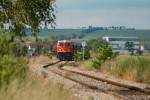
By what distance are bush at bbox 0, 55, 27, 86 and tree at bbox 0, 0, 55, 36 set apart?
436 cm

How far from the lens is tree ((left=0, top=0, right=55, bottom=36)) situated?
21.6 meters

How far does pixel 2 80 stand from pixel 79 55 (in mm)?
50207

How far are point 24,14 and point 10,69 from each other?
6.06 metres

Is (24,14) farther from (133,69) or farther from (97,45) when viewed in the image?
(97,45)

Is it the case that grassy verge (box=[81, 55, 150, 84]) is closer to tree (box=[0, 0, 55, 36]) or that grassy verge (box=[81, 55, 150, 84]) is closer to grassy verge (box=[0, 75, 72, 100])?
tree (box=[0, 0, 55, 36])

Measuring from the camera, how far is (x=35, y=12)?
2234cm

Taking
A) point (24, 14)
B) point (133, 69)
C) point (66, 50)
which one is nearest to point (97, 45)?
point (66, 50)

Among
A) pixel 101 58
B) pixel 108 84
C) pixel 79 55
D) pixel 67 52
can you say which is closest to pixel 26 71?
pixel 108 84

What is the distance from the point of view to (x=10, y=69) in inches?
637

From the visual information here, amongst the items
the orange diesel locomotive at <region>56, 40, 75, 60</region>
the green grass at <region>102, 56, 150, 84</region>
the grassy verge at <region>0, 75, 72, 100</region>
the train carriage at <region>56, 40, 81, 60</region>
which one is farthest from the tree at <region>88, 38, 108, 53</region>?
the grassy verge at <region>0, 75, 72, 100</region>

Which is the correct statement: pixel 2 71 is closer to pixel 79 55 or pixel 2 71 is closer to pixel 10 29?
pixel 10 29

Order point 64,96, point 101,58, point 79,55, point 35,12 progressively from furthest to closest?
point 79,55 → point 101,58 → point 35,12 → point 64,96

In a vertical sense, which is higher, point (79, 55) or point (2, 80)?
point (2, 80)

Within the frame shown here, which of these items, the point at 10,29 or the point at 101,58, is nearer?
the point at 10,29
